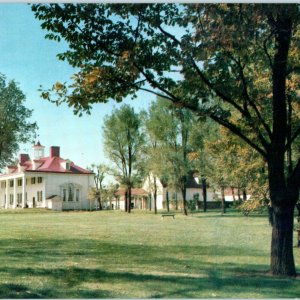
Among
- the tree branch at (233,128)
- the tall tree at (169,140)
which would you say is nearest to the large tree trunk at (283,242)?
the tree branch at (233,128)

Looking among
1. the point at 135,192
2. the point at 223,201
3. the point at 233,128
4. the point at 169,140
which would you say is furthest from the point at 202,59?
the point at 223,201

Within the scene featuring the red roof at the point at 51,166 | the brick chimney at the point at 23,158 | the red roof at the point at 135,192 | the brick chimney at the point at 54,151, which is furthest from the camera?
the red roof at the point at 135,192

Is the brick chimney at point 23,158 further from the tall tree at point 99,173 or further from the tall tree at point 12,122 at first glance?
the tall tree at point 99,173

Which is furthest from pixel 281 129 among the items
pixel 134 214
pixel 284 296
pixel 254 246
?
pixel 134 214

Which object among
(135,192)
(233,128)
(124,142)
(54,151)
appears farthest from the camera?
(135,192)

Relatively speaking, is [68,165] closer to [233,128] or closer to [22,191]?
[22,191]

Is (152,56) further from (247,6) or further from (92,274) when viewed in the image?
(92,274)
